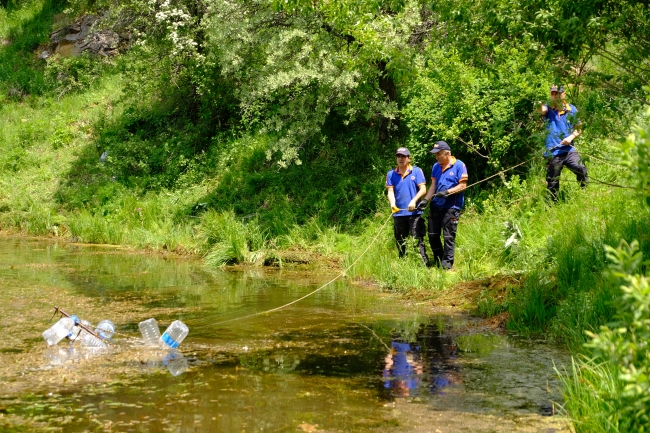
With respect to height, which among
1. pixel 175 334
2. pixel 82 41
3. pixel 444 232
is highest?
pixel 82 41

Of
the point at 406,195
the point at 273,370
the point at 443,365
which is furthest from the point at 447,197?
the point at 273,370

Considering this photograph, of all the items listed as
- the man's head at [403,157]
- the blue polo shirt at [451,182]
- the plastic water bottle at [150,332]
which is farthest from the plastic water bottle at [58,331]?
the man's head at [403,157]

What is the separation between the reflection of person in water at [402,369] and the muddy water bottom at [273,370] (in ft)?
0.04

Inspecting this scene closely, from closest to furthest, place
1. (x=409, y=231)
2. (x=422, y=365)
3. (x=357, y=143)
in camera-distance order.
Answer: (x=422, y=365), (x=409, y=231), (x=357, y=143)

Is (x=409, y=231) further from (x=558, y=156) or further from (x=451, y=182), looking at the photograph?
(x=558, y=156)

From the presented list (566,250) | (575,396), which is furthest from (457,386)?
(566,250)

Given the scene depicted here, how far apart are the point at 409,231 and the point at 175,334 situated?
5281 mm

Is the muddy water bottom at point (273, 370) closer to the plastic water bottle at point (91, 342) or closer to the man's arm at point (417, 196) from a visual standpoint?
the plastic water bottle at point (91, 342)

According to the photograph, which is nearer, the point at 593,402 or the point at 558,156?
the point at 593,402

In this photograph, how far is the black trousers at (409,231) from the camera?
41.5ft

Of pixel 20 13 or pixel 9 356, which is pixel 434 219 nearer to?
pixel 9 356

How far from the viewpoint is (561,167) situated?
12438mm

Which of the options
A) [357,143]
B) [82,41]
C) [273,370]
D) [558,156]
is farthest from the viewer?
[82,41]

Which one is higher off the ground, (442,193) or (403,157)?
(403,157)
